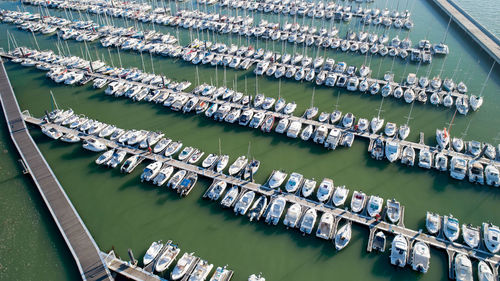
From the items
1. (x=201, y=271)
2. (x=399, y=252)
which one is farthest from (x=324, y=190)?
(x=201, y=271)

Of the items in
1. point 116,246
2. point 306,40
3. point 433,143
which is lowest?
point 116,246

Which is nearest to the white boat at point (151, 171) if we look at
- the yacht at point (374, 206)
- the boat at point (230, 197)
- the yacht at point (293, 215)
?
the boat at point (230, 197)

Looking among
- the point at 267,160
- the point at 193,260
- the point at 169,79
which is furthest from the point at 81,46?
the point at 193,260

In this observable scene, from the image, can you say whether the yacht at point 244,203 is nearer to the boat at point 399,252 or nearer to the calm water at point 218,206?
the calm water at point 218,206

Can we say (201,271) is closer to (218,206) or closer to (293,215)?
(218,206)

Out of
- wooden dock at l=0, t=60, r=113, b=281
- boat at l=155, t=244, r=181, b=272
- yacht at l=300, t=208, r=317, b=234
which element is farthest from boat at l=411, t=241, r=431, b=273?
wooden dock at l=0, t=60, r=113, b=281

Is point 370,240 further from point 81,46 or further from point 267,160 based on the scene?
point 81,46
